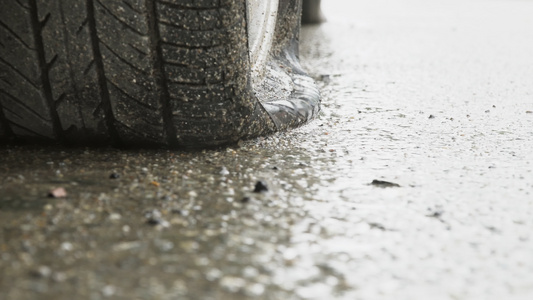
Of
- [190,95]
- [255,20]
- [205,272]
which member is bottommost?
[205,272]

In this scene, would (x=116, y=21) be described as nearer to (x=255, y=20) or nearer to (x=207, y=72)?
(x=207, y=72)

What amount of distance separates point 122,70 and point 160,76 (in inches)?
3.1

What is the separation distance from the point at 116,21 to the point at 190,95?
0.21m

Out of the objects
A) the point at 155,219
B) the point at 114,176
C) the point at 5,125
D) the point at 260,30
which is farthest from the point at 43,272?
the point at 260,30

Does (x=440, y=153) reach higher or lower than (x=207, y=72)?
lower

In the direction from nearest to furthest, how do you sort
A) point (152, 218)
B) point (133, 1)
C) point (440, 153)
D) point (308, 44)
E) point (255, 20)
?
point (152, 218) < point (133, 1) < point (440, 153) < point (255, 20) < point (308, 44)

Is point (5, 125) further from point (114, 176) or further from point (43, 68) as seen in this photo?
point (114, 176)

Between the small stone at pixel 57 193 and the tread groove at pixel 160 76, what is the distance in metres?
0.29

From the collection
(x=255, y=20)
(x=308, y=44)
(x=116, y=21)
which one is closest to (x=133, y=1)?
(x=116, y=21)

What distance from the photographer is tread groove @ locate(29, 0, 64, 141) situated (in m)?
1.08

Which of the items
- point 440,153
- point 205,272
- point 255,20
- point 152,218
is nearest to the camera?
point 205,272

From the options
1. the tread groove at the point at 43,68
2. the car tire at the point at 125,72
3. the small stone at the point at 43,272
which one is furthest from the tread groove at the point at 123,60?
the small stone at the point at 43,272

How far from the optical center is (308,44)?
3111 millimetres

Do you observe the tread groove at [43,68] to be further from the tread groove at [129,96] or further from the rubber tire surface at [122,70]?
the tread groove at [129,96]
